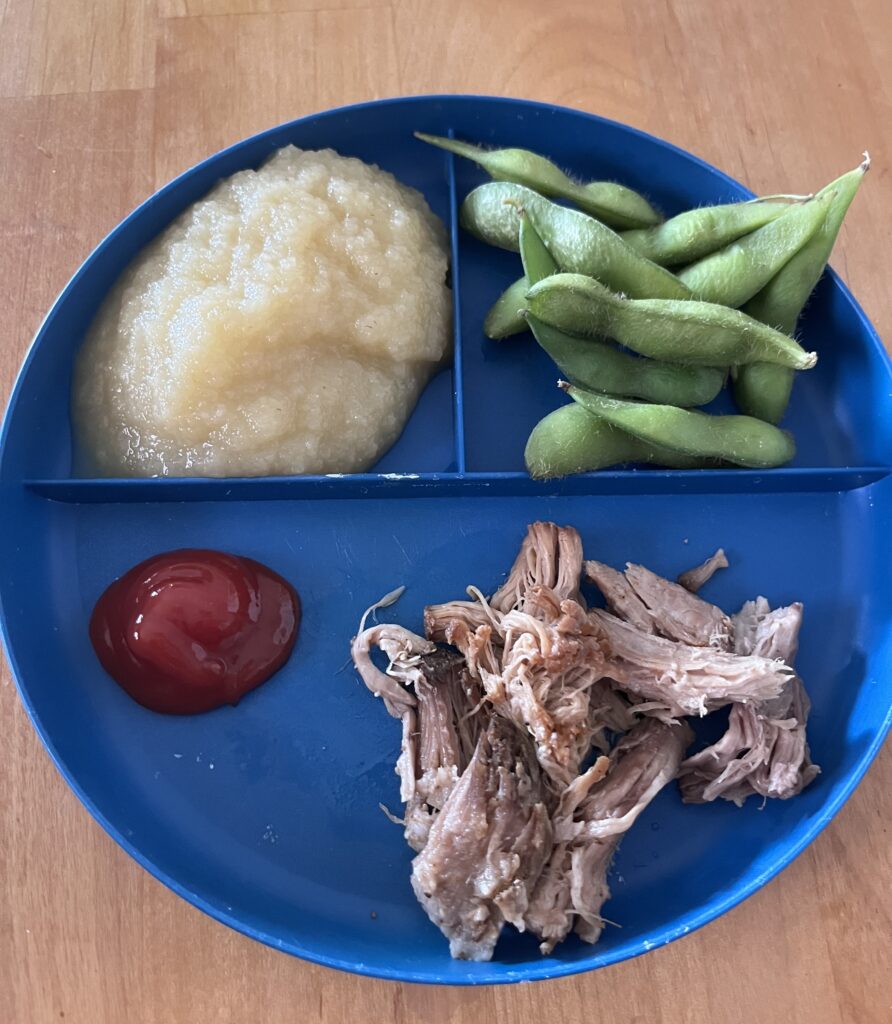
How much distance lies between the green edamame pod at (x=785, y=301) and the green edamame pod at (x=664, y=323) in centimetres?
7

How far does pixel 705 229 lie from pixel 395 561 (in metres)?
0.82

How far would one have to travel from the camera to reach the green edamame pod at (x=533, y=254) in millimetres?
1517

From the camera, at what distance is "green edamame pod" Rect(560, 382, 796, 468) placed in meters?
1.50

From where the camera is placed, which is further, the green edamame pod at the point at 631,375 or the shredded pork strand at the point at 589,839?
the green edamame pod at the point at 631,375

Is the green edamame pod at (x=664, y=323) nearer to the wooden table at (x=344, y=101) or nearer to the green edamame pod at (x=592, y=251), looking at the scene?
the green edamame pod at (x=592, y=251)

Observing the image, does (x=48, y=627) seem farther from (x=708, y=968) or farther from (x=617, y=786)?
(x=708, y=968)

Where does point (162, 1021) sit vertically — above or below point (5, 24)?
below

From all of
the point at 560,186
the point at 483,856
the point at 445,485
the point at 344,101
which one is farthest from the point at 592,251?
the point at 483,856

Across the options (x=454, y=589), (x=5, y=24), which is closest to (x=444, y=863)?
(x=454, y=589)

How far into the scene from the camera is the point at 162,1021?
4.89 feet

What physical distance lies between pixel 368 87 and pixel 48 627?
128 cm

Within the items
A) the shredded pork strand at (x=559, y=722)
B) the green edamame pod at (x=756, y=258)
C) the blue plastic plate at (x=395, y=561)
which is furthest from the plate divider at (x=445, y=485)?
the green edamame pod at (x=756, y=258)

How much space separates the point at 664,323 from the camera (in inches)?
59.3

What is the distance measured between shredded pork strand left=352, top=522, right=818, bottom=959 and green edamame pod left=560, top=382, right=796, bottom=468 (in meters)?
0.20
